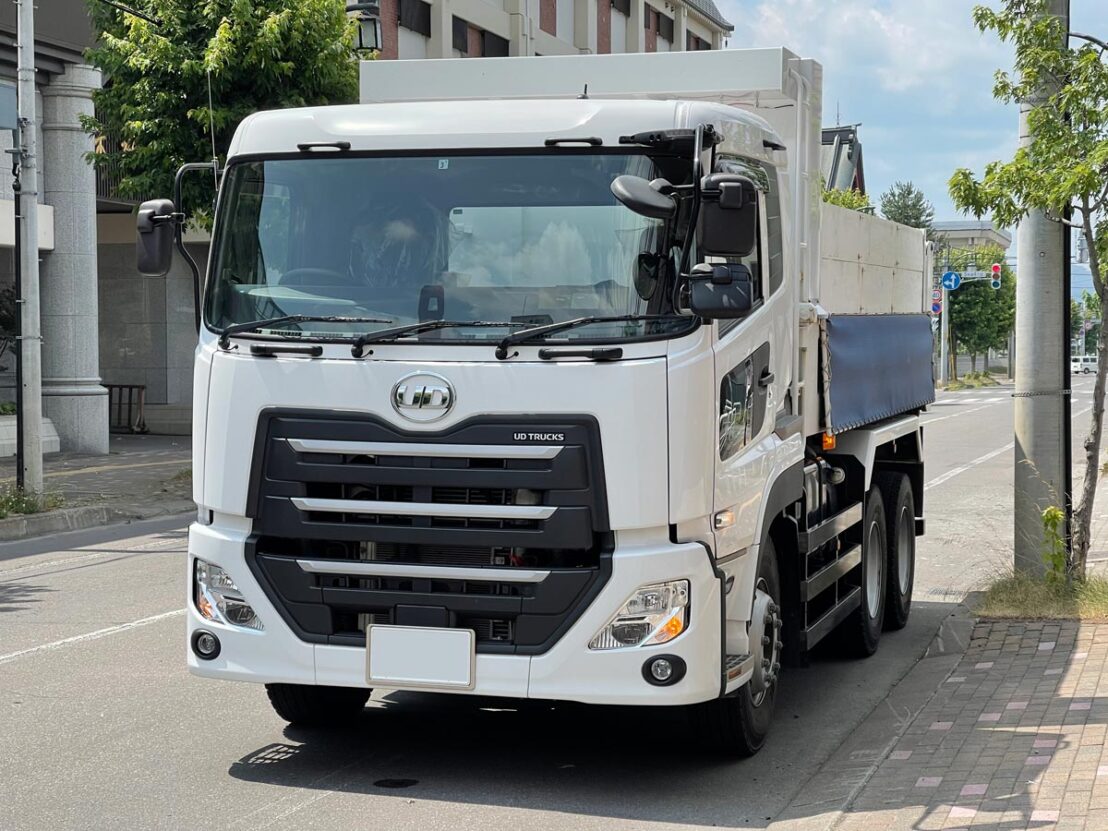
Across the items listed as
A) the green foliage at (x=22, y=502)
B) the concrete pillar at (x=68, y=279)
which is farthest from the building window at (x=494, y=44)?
A: the green foliage at (x=22, y=502)

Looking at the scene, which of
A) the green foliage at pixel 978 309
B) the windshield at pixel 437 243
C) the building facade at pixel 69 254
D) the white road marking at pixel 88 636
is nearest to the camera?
A: the windshield at pixel 437 243

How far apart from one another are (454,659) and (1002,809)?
2.06 meters

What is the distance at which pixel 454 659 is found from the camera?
5883mm

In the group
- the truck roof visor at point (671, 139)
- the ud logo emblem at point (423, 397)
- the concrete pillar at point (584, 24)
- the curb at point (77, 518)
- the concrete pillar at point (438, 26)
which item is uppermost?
the concrete pillar at point (584, 24)

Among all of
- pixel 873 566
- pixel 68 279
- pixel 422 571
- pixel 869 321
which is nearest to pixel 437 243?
pixel 422 571

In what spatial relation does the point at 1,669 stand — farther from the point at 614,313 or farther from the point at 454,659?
the point at 614,313

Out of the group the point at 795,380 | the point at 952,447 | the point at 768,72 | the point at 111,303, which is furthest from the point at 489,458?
the point at 111,303

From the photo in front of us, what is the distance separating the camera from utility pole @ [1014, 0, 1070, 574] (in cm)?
1003

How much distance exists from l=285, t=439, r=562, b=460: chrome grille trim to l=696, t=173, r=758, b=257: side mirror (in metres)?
0.98

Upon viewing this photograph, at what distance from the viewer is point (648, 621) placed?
584cm

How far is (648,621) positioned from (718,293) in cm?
125

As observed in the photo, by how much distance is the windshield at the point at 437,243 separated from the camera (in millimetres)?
6012

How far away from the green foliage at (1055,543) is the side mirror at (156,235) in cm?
583

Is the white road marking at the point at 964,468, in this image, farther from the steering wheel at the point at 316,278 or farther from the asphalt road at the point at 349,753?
the steering wheel at the point at 316,278
